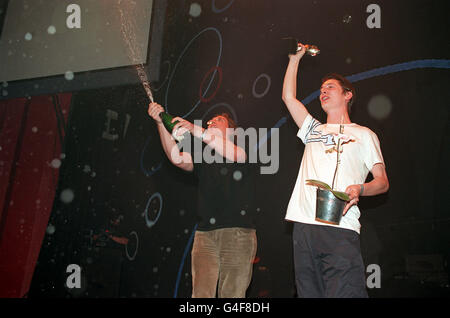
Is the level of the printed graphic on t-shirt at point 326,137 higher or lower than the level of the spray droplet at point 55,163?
lower

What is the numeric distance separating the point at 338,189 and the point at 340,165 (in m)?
0.13

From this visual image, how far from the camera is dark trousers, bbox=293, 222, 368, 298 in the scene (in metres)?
1.70

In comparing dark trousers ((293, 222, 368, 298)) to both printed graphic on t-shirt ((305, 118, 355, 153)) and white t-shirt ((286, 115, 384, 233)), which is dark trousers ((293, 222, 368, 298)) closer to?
white t-shirt ((286, 115, 384, 233))

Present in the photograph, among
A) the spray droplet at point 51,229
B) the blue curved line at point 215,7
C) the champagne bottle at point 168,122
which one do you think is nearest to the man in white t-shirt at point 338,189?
the champagne bottle at point 168,122

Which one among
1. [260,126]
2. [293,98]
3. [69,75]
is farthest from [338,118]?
[69,75]

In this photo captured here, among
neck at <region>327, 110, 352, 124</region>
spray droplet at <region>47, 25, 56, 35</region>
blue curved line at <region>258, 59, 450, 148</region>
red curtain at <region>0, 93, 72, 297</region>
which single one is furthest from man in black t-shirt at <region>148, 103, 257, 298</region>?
spray droplet at <region>47, 25, 56, 35</region>

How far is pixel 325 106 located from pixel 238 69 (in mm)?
1454

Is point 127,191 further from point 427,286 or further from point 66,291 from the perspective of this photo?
point 427,286

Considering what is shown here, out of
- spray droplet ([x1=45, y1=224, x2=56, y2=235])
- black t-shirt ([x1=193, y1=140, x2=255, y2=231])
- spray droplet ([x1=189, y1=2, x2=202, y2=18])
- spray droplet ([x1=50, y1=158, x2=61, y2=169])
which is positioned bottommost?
spray droplet ([x1=45, y1=224, x2=56, y2=235])

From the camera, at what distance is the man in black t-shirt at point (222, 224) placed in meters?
2.12

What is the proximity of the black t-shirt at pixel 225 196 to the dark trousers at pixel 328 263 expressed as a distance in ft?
1.37

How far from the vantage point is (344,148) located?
76.6 inches

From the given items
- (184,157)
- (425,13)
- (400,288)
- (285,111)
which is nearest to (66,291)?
(184,157)

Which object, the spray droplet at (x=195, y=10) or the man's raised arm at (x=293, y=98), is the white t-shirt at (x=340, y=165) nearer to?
the man's raised arm at (x=293, y=98)
